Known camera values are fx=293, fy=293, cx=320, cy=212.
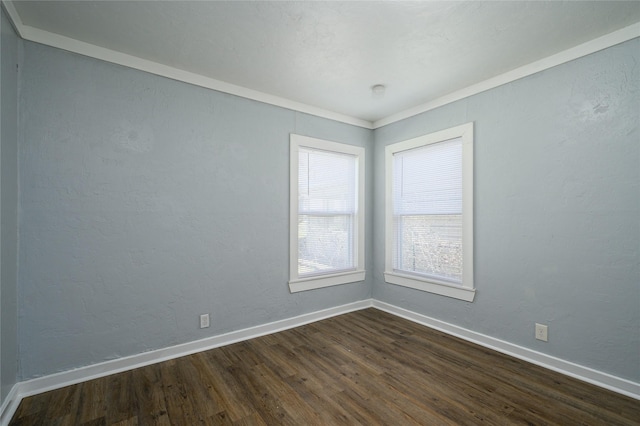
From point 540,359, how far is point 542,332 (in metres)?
0.23

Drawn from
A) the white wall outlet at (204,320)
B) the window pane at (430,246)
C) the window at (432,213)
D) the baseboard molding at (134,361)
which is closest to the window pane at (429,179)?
the window at (432,213)

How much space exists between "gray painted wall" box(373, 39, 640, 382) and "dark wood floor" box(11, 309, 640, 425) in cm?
34

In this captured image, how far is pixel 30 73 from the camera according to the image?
6.88 ft

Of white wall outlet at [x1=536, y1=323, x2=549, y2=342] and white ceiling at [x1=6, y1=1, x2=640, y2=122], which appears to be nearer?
white ceiling at [x1=6, y1=1, x2=640, y2=122]

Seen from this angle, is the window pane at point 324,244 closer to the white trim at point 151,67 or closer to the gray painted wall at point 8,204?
the white trim at point 151,67

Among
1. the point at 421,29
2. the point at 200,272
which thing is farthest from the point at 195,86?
the point at 421,29

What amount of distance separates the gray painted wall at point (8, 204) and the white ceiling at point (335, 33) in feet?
1.13

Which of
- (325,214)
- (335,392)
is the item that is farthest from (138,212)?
(335,392)

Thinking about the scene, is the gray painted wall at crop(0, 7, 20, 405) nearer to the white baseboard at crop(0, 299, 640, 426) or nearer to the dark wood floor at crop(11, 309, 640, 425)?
the white baseboard at crop(0, 299, 640, 426)

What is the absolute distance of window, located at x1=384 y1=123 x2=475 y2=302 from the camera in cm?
304

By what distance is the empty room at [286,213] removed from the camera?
1957 millimetres

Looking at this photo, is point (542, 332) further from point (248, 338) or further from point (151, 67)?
point (151, 67)

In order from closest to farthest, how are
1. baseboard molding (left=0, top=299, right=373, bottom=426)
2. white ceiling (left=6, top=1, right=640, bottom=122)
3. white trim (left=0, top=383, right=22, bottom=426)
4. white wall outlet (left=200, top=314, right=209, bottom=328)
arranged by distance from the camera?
white trim (left=0, top=383, right=22, bottom=426) → white ceiling (left=6, top=1, right=640, bottom=122) → baseboard molding (left=0, top=299, right=373, bottom=426) → white wall outlet (left=200, top=314, right=209, bottom=328)

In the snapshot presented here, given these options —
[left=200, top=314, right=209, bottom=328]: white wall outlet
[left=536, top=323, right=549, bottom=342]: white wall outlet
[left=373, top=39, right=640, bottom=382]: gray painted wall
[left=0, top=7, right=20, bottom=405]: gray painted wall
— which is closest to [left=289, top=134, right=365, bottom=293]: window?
[left=200, top=314, right=209, bottom=328]: white wall outlet
